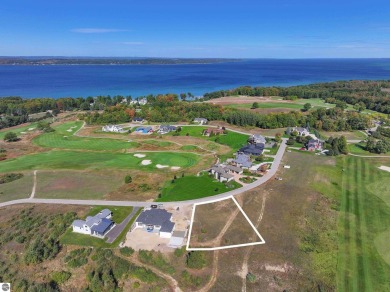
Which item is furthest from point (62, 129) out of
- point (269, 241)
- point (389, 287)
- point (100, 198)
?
point (389, 287)

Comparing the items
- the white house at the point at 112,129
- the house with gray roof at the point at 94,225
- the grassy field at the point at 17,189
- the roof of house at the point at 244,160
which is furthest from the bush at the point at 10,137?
the roof of house at the point at 244,160

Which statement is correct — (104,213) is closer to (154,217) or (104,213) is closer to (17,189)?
(154,217)

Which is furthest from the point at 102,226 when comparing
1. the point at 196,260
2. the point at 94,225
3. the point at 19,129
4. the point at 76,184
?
the point at 19,129

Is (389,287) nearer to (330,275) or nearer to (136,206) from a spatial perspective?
(330,275)

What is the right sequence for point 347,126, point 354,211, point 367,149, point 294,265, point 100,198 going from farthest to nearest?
point 347,126 → point 367,149 → point 100,198 → point 354,211 → point 294,265

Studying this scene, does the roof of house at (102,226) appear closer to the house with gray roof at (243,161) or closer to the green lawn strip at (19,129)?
the house with gray roof at (243,161)

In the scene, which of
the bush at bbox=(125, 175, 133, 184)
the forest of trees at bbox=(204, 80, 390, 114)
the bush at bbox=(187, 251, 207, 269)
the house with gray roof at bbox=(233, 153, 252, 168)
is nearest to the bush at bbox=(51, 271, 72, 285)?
the bush at bbox=(187, 251, 207, 269)
